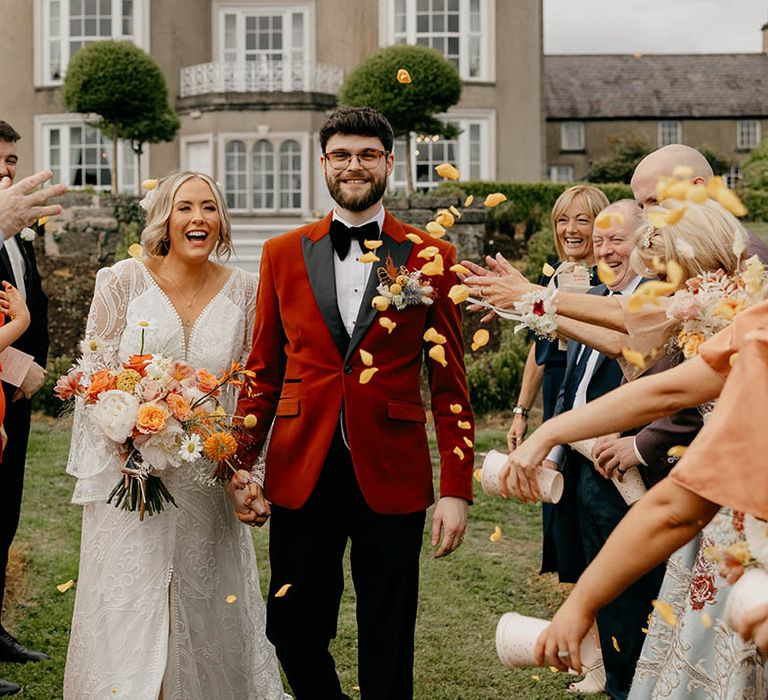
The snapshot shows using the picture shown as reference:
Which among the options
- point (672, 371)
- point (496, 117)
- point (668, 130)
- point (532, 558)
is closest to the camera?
point (672, 371)

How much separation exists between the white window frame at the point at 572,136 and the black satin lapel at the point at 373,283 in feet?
143

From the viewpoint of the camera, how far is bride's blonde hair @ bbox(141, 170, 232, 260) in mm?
4934

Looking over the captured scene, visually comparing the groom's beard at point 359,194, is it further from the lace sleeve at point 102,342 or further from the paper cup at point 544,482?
the paper cup at point 544,482

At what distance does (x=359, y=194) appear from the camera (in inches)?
179

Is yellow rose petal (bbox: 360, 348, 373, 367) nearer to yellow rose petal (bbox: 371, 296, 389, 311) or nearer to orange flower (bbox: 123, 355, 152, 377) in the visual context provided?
yellow rose petal (bbox: 371, 296, 389, 311)

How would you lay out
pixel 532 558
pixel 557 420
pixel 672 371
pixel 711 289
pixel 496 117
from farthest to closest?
pixel 496 117 → pixel 532 558 → pixel 711 289 → pixel 557 420 → pixel 672 371

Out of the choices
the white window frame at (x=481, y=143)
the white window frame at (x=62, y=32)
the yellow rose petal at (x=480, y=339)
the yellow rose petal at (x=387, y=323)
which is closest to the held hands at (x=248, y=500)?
the yellow rose petal at (x=387, y=323)

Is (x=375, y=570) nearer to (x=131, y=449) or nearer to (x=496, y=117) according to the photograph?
(x=131, y=449)

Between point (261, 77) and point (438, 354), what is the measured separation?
71.0 ft

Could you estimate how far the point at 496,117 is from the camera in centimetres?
2438

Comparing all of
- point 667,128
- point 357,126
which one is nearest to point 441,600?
point 357,126

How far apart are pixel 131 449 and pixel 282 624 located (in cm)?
95

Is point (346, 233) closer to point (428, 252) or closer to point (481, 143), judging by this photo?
point (428, 252)

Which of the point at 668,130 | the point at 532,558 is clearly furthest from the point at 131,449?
the point at 668,130
